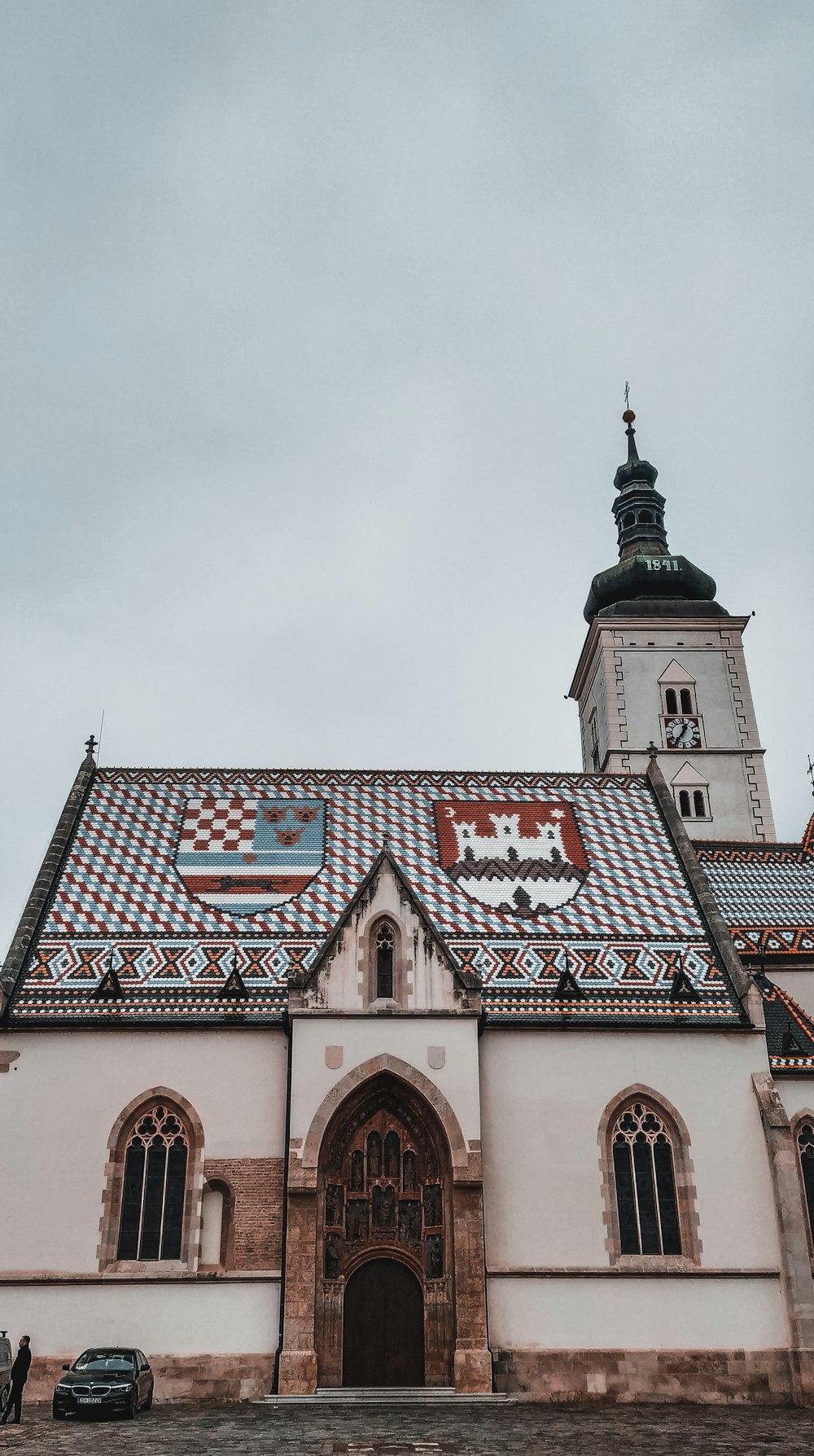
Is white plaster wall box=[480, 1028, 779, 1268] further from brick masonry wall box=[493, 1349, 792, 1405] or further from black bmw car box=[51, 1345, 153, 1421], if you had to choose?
black bmw car box=[51, 1345, 153, 1421]

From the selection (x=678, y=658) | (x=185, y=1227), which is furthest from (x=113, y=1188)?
(x=678, y=658)

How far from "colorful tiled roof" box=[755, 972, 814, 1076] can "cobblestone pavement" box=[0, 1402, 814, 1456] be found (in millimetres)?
7394

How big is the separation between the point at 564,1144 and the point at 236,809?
12.8m

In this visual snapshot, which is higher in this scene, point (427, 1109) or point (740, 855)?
point (740, 855)

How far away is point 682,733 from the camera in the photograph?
46.8 meters

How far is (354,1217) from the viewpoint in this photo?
25297mm

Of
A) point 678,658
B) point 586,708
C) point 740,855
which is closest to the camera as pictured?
point 740,855

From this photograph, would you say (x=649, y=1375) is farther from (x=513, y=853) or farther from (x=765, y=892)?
(x=765, y=892)

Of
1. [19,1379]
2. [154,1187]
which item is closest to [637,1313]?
[154,1187]

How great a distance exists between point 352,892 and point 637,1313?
11.5m

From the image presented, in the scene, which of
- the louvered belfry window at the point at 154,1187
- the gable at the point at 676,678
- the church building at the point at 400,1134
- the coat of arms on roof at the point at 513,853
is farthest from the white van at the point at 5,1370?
the gable at the point at 676,678

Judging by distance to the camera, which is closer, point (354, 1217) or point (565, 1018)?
point (354, 1217)

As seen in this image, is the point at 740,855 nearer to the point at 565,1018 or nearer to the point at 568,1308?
the point at 565,1018

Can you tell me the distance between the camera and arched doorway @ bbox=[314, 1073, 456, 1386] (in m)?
24.2
